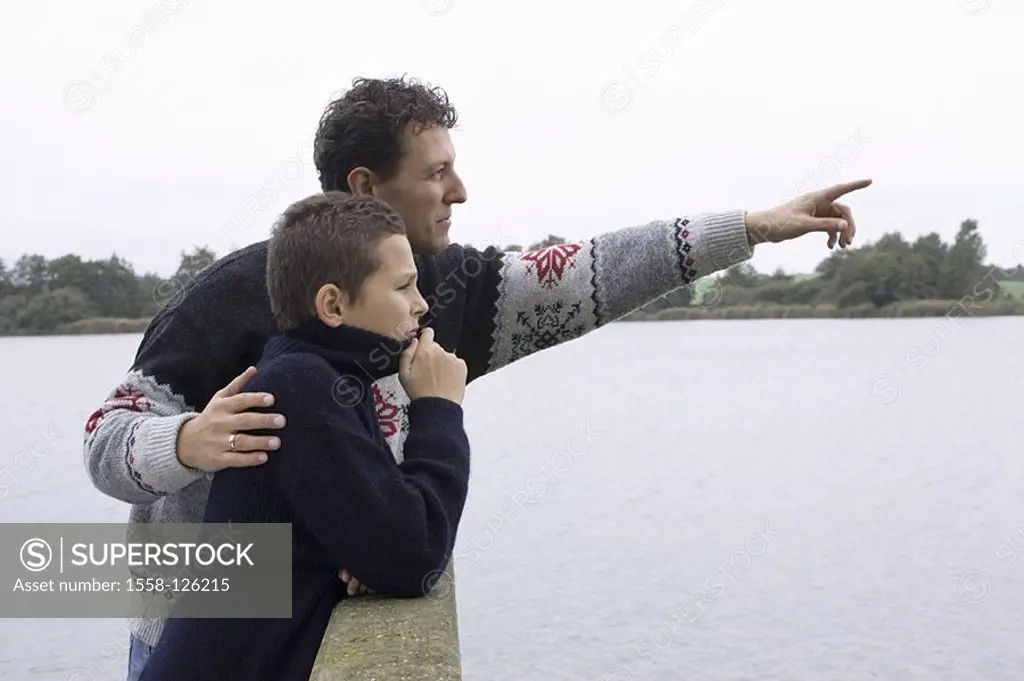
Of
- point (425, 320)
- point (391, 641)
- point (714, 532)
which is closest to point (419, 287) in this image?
point (425, 320)

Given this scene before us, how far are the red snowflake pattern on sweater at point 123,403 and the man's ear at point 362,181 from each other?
0.56 meters

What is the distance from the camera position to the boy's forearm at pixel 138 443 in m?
1.92

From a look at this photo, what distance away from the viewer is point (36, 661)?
39.9 feet

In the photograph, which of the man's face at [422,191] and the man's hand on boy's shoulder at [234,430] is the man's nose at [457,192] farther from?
the man's hand on boy's shoulder at [234,430]

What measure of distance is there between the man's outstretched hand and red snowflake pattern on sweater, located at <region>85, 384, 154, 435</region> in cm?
125

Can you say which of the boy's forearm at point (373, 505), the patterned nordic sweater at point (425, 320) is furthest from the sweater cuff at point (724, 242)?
the boy's forearm at point (373, 505)

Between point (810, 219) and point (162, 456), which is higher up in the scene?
point (810, 219)

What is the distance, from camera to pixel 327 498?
167 centimetres

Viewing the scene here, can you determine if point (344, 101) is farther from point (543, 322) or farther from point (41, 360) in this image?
point (41, 360)

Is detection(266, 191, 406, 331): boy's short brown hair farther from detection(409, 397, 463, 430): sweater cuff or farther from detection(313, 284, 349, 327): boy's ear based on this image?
detection(409, 397, 463, 430): sweater cuff

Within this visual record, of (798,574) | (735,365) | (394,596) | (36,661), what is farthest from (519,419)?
(394,596)

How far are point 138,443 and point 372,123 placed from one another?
0.77 meters

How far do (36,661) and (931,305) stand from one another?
36.3 meters

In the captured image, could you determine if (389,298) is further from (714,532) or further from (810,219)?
(714,532)
